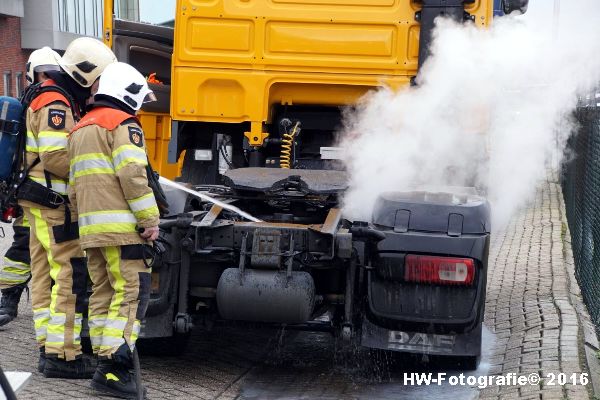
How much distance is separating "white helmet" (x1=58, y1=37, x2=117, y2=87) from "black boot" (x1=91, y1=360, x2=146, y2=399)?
172 cm

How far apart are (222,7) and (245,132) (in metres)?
0.96

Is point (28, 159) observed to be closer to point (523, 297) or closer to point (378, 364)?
point (378, 364)

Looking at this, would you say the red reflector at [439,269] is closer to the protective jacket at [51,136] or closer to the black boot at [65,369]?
the black boot at [65,369]

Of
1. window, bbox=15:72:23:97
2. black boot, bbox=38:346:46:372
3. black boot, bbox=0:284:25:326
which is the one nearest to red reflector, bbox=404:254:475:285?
black boot, bbox=38:346:46:372

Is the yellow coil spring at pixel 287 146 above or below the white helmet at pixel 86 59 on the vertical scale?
below

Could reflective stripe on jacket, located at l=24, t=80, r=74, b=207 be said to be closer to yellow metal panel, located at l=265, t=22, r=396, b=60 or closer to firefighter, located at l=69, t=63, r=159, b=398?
firefighter, located at l=69, t=63, r=159, b=398

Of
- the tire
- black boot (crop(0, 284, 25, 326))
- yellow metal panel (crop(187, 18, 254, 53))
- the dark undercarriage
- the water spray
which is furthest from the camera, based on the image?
the tire

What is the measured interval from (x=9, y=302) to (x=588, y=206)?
530 cm

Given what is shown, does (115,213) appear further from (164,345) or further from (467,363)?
(467,363)

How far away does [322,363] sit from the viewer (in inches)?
274

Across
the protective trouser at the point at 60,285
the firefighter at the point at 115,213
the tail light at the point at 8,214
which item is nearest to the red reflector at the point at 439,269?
the firefighter at the point at 115,213

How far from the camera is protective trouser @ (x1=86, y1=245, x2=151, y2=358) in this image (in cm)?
565

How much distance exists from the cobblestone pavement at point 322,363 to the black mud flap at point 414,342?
1.01 feet

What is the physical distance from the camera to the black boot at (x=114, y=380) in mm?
5676
